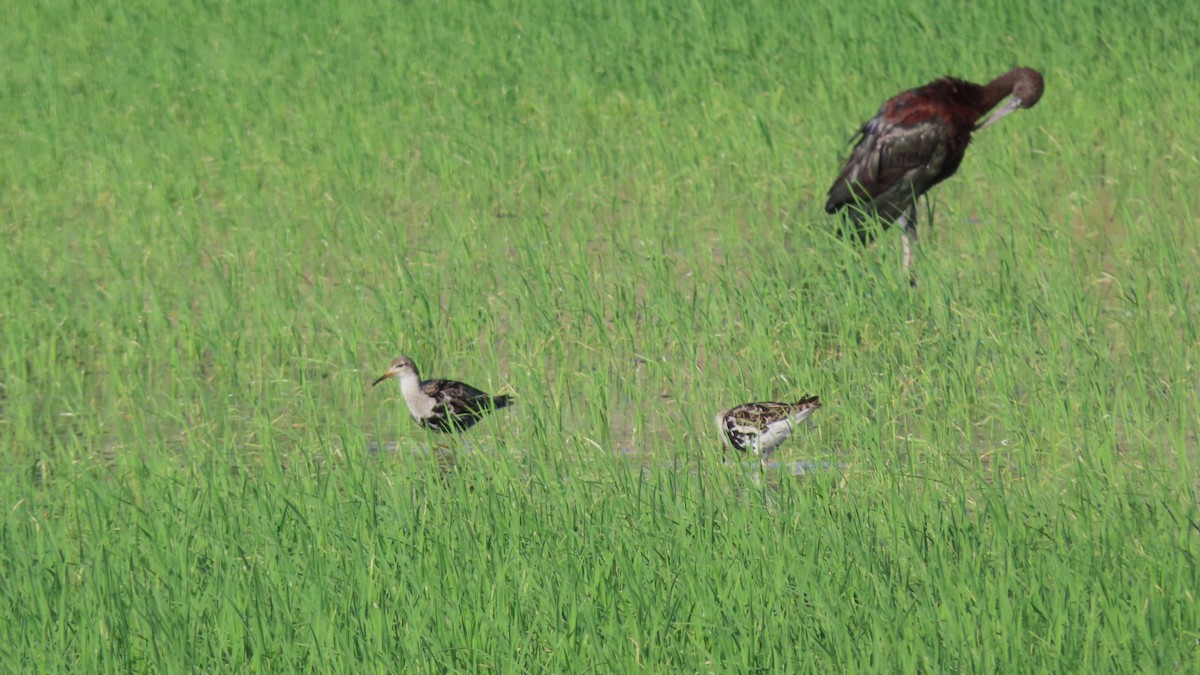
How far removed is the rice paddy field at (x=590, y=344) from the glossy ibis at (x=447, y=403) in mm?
165

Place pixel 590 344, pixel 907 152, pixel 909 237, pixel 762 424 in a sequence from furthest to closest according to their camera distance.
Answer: pixel 907 152 → pixel 909 237 → pixel 590 344 → pixel 762 424

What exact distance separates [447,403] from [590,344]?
1.05 metres

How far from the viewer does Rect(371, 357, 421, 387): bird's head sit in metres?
6.93

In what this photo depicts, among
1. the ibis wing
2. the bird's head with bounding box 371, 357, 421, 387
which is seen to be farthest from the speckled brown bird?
the ibis wing

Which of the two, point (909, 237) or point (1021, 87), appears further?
point (1021, 87)

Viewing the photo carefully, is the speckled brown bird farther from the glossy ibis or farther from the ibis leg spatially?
the ibis leg

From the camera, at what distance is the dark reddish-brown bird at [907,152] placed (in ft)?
28.7

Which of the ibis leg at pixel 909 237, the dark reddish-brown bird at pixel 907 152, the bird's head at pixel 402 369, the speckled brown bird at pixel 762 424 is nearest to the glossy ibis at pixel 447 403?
the bird's head at pixel 402 369

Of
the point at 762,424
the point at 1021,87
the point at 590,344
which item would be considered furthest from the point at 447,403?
the point at 1021,87

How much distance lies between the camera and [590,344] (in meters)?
7.47

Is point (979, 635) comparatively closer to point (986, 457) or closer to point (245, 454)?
point (986, 457)

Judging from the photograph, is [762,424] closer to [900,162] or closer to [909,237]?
[909,237]

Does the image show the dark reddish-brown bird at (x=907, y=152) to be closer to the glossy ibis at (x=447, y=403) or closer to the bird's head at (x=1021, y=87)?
the bird's head at (x=1021, y=87)

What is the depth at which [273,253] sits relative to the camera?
364 inches
